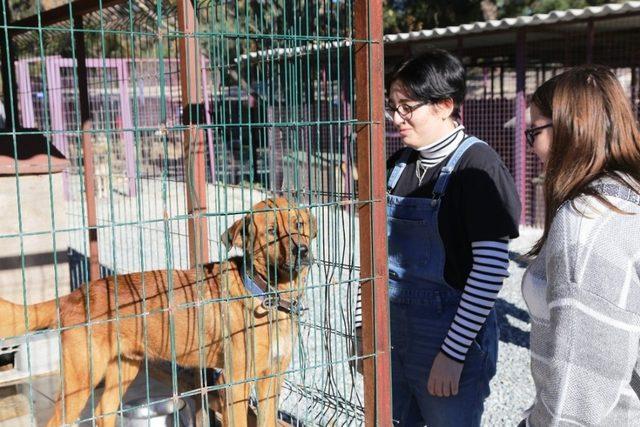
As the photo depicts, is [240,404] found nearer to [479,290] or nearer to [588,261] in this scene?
[479,290]

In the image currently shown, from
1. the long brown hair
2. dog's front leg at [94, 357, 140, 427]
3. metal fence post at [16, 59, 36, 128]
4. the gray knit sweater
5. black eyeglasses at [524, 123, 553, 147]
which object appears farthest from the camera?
metal fence post at [16, 59, 36, 128]

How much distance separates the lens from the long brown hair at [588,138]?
1.72 m

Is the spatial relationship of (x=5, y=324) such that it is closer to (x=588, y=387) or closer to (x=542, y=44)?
(x=588, y=387)

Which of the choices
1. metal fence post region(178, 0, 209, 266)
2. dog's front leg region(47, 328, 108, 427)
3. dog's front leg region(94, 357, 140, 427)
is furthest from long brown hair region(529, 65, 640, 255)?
dog's front leg region(94, 357, 140, 427)

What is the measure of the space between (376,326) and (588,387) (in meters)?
1.03

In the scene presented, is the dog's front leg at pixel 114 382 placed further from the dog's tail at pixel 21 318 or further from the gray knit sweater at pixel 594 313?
the gray knit sweater at pixel 594 313

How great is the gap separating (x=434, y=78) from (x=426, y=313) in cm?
84

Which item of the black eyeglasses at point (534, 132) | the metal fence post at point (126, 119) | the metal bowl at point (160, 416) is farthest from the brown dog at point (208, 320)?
the metal fence post at point (126, 119)

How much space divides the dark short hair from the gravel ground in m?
2.29

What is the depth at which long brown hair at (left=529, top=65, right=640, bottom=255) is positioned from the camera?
1.72 m

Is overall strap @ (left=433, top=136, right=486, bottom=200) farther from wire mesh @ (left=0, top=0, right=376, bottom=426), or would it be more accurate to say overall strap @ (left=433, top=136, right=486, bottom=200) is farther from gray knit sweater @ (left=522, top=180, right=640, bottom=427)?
gray knit sweater @ (left=522, top=180, right=640, bottom=427)

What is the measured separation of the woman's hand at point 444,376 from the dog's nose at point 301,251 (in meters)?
0.92

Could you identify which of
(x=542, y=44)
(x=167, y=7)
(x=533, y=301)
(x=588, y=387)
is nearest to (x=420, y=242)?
(x=533, y=301)

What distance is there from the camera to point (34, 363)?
13.8 feet
